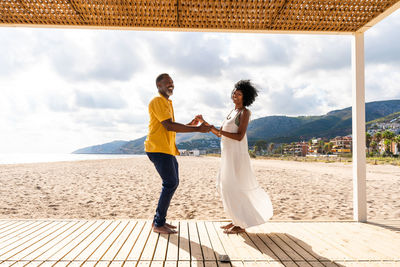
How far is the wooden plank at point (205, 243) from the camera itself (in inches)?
94.4

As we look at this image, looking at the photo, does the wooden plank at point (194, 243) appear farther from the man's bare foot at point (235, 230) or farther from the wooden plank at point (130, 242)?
the wooden plank at point (130, 242)

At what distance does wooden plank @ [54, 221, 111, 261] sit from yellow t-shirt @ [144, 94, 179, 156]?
1.03 meters

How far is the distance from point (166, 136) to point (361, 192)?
8.53 ft

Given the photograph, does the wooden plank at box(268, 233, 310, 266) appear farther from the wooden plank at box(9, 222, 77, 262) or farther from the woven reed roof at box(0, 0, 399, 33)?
the woven reed roof at box(0, 0, 399, 33)

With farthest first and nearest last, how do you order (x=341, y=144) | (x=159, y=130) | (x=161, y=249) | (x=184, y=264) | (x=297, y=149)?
A: (x=297, y=149) < (x=341, y=144) < (x=159, y=130) < (x=161, y=249) < (x=184, y=264)

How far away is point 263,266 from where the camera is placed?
7.23 feet

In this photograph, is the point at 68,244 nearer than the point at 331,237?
Yes

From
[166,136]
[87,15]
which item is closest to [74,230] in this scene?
[166,136]

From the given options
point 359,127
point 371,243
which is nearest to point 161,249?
point 371,243

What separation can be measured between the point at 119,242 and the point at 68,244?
1.53ft

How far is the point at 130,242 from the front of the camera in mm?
2727

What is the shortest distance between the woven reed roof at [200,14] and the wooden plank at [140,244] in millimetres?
2325

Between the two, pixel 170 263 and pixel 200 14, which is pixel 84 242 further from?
pixel 200 14

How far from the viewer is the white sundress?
2947 millimetres
